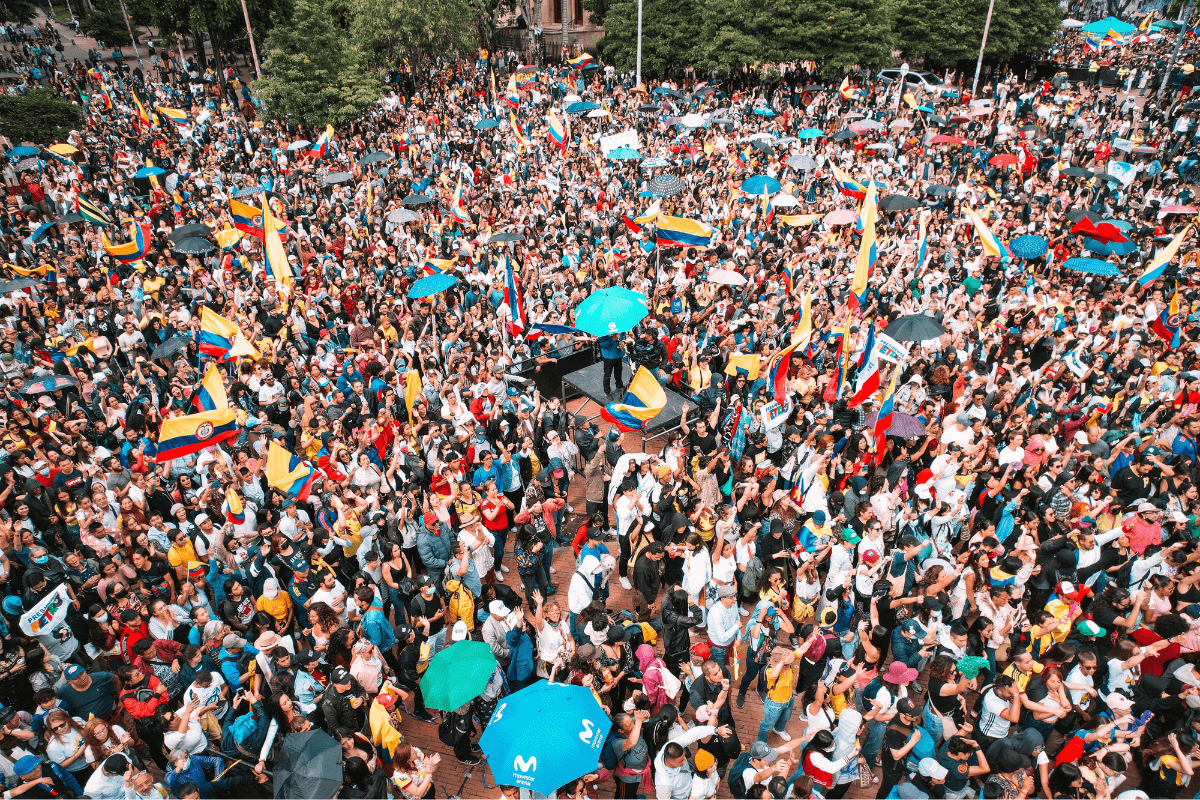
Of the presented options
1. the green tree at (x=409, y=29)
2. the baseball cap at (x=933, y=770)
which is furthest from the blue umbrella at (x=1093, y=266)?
the green tree at (x=409, y=29)

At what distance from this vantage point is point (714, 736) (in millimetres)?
5312

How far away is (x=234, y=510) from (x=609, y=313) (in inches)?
220

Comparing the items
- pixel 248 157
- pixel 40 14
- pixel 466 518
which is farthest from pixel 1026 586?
pixel 40 14

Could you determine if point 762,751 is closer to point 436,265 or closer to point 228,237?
point 436,265

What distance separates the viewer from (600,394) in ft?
40.3

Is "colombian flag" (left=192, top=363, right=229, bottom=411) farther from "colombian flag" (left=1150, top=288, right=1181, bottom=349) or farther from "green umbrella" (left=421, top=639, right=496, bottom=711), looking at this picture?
"colombian flag" (left=1150, top=288, right=1181, bottom=349)

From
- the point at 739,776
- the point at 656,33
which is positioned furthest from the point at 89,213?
the point at 656,33

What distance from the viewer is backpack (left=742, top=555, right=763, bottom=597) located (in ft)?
25.0

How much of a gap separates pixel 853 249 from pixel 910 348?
18.5 ft

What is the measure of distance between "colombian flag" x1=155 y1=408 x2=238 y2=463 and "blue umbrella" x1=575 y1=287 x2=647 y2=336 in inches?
190

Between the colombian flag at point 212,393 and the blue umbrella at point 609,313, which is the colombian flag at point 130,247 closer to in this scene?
the colombian flag at point 212,393

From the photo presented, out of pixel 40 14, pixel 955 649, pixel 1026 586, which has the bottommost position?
pixel 1026 586

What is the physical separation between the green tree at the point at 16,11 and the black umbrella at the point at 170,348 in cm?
4591

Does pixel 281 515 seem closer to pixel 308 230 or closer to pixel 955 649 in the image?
pixel 955 649
